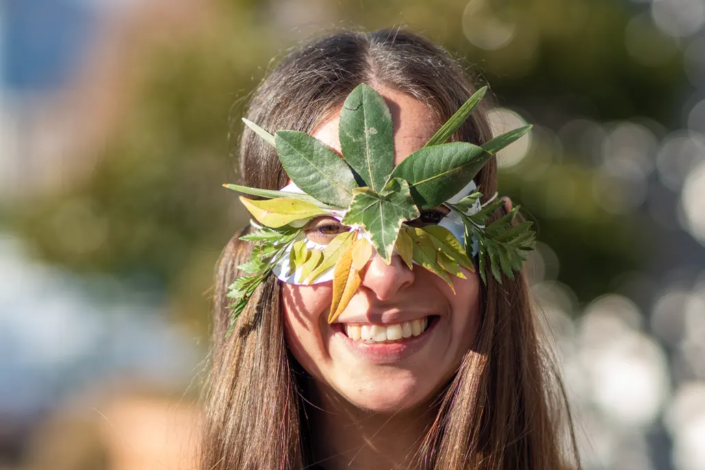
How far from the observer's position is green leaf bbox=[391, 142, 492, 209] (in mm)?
1908

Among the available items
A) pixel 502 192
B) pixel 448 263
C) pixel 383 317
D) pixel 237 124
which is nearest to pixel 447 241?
pixel 448 263

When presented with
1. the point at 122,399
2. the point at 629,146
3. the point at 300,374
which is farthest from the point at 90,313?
the point at 300,374

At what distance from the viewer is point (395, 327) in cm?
204

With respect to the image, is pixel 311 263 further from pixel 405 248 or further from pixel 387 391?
pixel 387 391

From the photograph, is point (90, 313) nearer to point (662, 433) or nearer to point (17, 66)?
point (17, 66)

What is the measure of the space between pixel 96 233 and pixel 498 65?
13.6 ft

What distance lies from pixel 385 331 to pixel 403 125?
1.79 feet

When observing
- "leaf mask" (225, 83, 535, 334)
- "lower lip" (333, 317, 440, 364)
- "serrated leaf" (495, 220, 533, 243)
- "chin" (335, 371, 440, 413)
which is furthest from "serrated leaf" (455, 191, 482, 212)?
"chin" (335, 371, 440, 413)

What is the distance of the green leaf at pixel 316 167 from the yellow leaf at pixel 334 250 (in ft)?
0.26

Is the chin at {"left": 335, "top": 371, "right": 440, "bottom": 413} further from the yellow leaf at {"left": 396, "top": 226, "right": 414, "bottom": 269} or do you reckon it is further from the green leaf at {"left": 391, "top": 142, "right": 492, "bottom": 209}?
the green leaf at {"left": 391, "top": 142, "right": 492, "bottom": 209}

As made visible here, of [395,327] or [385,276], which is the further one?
[395,327]

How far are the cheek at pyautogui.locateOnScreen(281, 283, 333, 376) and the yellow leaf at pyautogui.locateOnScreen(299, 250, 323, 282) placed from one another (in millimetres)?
50

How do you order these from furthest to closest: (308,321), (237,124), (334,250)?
(237,124), (308,321), (334,250)

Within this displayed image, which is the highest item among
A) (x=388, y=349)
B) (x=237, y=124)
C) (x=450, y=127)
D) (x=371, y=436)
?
(x=237, y=124)
